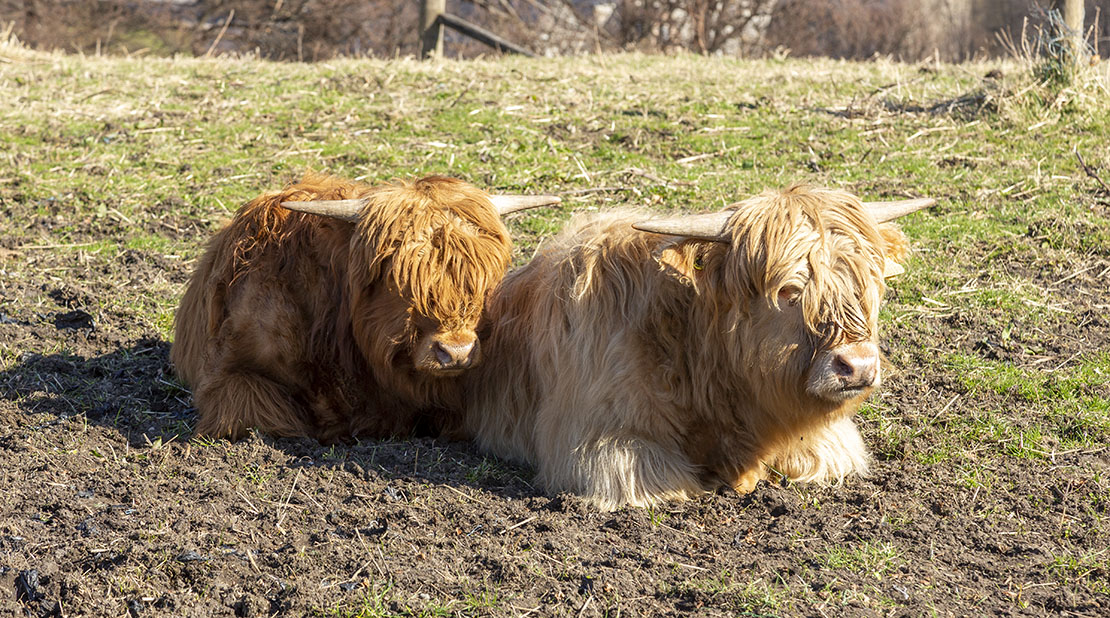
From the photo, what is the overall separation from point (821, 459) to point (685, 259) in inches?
42.5

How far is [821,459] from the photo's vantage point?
4879 millimetres

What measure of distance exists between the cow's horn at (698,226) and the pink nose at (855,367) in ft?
2.11

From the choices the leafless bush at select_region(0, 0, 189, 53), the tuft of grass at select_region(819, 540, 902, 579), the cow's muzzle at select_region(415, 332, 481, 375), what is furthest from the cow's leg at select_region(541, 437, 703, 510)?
the leafless bush at select_region(0, 0, 189, 53)

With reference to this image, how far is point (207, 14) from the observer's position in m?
22.1

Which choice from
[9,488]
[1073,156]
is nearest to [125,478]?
[9,488]

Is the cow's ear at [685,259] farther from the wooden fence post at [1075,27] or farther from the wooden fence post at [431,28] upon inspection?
the wooden fence post at [431,28]

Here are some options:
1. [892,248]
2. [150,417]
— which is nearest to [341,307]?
[150,417]

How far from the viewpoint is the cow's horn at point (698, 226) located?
173 inches

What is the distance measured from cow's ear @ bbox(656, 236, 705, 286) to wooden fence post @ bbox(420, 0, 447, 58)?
9.84 meters

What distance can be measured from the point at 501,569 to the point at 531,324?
144 cm

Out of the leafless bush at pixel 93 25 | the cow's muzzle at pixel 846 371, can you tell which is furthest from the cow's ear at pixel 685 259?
the leafless bush at pixel 93 25

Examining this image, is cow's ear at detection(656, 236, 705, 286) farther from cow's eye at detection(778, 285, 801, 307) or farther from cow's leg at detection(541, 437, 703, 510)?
cow's leg at detection(541, 437, 703, 510)

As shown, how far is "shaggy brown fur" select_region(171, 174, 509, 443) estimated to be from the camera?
4891 mm

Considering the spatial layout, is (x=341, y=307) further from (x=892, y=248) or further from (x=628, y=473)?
(x=892, y=248)
